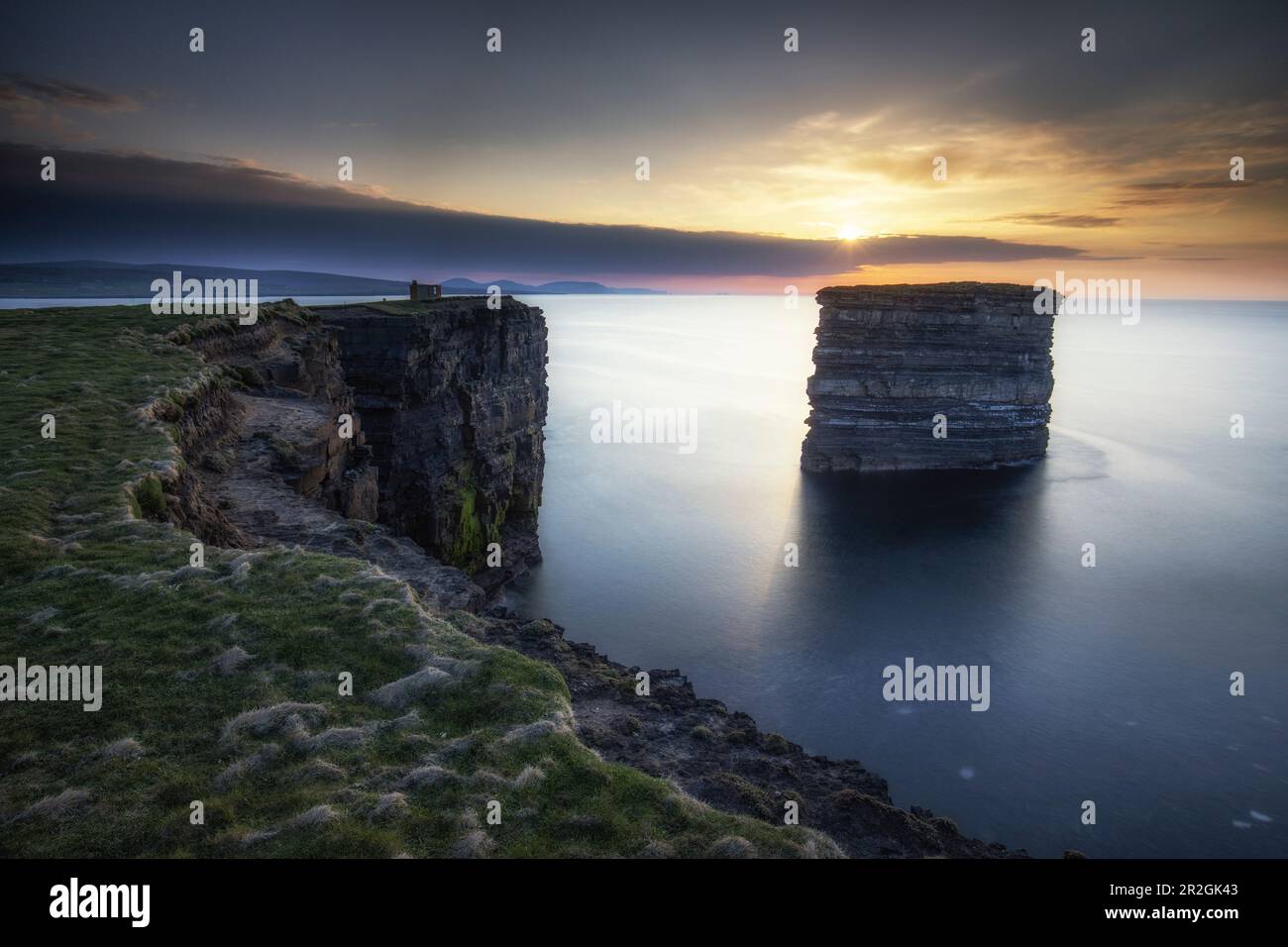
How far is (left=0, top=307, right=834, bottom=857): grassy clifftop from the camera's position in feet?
31.3

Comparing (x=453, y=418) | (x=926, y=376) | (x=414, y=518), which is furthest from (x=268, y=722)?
(x=926, y=376)

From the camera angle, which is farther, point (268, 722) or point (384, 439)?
point (384, 439)

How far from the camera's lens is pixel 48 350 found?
31.9 m

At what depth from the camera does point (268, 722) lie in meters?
11.7

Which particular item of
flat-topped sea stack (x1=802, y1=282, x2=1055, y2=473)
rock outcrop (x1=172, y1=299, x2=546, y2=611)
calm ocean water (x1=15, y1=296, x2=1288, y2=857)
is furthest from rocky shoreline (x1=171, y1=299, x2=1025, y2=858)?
flat-topped sea stack (x1=802, y1=282, x2=1055, y2=473)

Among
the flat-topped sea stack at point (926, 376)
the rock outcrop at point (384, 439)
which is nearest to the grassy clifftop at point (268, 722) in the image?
the rock outcrop at point (384, 439)

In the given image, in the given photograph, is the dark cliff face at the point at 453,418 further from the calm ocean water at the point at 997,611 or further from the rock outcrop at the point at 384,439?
the calm ocean water at the point at 997,611

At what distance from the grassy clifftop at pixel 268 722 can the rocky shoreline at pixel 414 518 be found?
2.43 meters

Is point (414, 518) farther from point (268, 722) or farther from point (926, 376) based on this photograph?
point (926, 376)

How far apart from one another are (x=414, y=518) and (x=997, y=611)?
5395 centimetres

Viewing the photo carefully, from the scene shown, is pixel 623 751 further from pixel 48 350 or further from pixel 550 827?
pixel 48 350

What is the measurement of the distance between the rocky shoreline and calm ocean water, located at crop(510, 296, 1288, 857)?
22331 mm

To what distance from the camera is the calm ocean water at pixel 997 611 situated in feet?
134

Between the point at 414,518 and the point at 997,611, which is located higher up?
the point at 414,518
